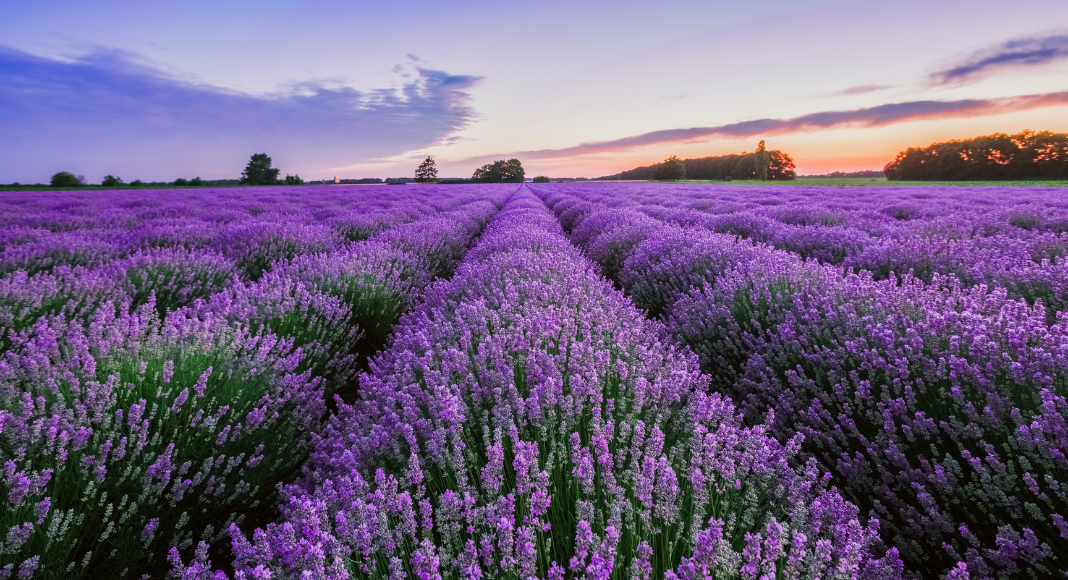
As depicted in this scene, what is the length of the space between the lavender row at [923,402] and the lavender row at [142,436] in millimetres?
2102

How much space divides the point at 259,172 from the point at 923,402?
52745 mm

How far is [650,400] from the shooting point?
1.69 meters

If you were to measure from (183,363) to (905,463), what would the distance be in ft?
9.08

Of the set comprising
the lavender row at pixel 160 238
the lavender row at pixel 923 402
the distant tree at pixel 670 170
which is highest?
the distant tree at pixel 670 170

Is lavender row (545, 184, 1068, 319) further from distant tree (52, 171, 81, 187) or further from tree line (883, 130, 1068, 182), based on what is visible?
distant tree (52, 171, 81, 187)

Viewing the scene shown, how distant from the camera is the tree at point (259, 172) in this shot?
43.9m

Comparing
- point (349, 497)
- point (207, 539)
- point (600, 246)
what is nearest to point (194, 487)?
point (207, 539)

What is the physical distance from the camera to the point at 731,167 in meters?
70.9

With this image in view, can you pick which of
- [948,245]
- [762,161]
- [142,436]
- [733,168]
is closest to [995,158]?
[762,161]

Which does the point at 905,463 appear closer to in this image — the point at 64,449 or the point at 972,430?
the point at 972,430

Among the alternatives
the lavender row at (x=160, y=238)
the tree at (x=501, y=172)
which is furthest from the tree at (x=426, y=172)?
the lavender row at (x=160, y=238)

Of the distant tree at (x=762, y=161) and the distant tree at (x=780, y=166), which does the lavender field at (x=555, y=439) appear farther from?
the distant tree at (x=780, y=166)

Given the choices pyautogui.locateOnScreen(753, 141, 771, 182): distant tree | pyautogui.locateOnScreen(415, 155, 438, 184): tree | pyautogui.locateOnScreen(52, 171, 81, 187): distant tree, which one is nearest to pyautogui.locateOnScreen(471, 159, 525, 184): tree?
pyautogui.locateOnScreen(415, 155, 438, 184): tree

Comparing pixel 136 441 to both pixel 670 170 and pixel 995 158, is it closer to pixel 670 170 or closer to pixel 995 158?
pixel 995 158
